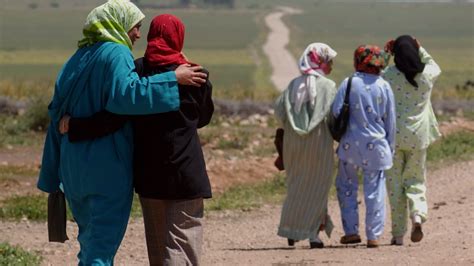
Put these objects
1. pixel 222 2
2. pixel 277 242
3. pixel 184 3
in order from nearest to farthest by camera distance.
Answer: pixel 277 242, pixel 184 3, pixel 222 2

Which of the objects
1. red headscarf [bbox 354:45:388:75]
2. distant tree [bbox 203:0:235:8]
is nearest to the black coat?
red headscarf [bbox 354:45:388:75]

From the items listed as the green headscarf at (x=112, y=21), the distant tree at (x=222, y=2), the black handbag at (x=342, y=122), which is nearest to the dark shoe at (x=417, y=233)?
the black handbag at (x=342, y=122)

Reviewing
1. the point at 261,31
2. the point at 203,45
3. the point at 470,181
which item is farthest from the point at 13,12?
the point at 470,181

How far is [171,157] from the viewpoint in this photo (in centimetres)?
667

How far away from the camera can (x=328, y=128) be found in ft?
33.1

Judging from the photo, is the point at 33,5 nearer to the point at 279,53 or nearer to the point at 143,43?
the point at 279,53

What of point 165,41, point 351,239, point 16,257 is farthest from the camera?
point 351,239

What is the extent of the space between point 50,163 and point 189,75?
0.91m

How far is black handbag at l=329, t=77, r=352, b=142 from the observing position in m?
9.94

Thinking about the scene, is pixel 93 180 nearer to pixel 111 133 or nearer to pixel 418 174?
pixel 111 133

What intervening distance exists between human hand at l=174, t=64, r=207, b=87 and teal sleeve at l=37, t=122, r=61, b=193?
761mm

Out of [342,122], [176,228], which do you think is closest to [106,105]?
[176,228]

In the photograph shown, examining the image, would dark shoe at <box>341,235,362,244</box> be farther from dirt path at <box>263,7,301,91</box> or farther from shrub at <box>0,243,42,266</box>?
dirt path at <box>263,7,301,91</box>

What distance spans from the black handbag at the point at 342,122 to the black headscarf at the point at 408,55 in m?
0.56
